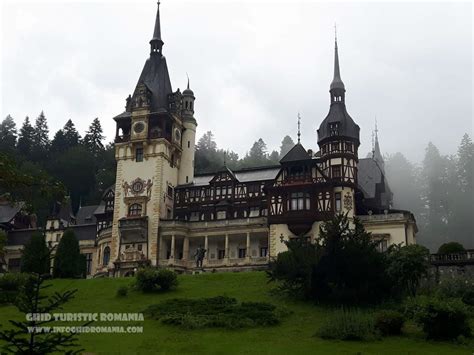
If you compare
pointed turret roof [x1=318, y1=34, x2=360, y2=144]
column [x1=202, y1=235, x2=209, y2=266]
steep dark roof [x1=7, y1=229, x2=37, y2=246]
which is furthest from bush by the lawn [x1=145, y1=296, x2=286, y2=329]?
steep dark roof [x1=7, y1=229, x2=37, y2=246]

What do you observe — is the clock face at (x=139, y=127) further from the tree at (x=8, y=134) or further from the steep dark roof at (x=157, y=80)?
the tree at (x=8, y=134)

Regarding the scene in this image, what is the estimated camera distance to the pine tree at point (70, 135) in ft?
434

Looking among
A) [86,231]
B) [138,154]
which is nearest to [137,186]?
[138,154]

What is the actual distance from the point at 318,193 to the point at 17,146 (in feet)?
259

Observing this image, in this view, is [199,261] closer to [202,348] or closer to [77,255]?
[77,255]

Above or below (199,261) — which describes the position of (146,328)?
below

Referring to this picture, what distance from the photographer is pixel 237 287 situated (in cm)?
5125

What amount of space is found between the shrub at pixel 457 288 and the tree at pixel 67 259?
3406 centimetres

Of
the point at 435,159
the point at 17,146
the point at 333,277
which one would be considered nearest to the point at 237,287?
the point at 333,277

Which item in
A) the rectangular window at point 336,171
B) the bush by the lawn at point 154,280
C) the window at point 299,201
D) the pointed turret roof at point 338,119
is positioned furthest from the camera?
the pointed turret roof at point 338,119

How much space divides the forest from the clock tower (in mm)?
15568

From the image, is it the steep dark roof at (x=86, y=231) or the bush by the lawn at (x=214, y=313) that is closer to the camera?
the bush by the lawn at (x=214, y=313)

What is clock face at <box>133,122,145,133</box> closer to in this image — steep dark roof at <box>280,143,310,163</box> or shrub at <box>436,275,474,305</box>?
steep dark roof at <box>280,143,310,163</box>

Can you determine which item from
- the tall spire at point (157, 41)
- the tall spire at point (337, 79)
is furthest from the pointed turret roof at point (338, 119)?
the tall spire at point (157, 41)
